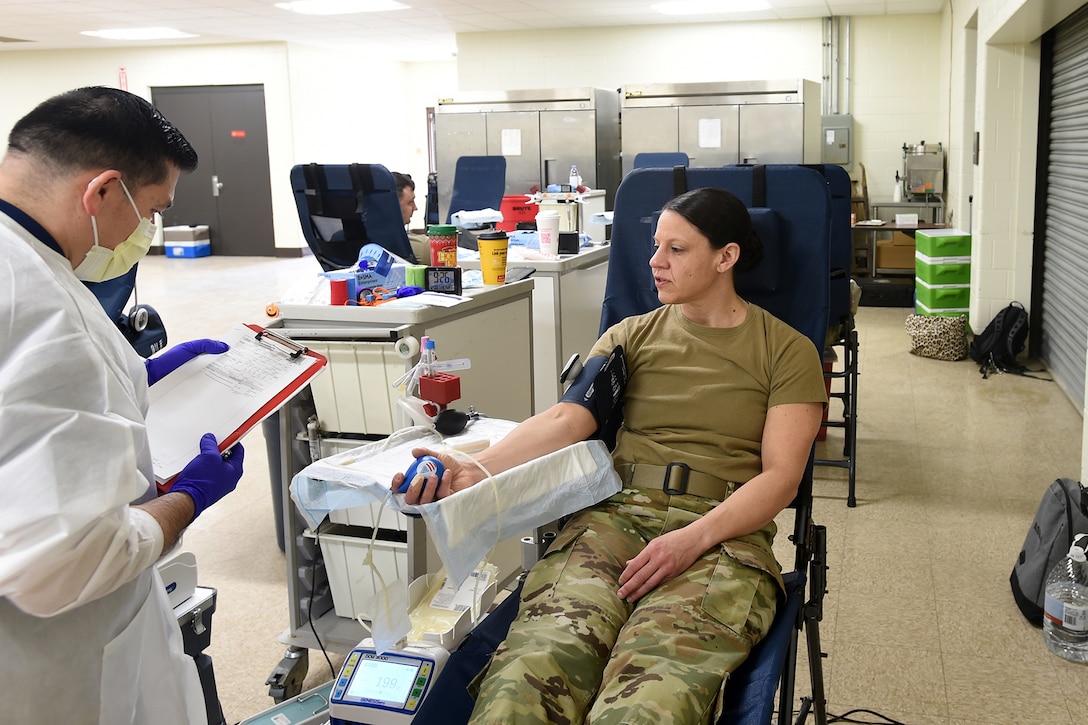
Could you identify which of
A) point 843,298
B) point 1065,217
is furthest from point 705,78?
point 843,298

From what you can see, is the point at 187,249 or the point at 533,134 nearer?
the point at 533,134

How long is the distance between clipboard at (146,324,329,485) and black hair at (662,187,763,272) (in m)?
0.85

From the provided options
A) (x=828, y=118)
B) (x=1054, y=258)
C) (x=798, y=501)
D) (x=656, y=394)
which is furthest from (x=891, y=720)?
(x=828, y=118)

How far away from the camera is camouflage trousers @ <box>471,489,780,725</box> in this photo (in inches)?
57.7

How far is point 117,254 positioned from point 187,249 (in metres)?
11.7

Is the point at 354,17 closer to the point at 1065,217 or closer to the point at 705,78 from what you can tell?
the point at 705,78

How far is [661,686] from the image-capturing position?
1.46 m

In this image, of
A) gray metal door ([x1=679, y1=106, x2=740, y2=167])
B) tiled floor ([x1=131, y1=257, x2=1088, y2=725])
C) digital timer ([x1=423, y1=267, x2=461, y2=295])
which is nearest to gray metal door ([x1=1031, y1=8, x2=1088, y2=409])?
tiled floor ([x1=131, y1=257, x2=1088, y2=725])

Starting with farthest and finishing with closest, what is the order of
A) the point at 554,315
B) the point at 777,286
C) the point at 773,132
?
the point at 773,132 < the point at 554,315 < the point at 777,286

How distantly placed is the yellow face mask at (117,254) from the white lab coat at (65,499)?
7cm

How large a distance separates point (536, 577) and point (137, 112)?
103cm

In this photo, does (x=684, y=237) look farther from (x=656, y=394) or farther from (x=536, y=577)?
(x=536, y=577)

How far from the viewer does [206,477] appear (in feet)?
5.00

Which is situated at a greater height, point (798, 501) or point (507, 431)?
point (507, 431)
